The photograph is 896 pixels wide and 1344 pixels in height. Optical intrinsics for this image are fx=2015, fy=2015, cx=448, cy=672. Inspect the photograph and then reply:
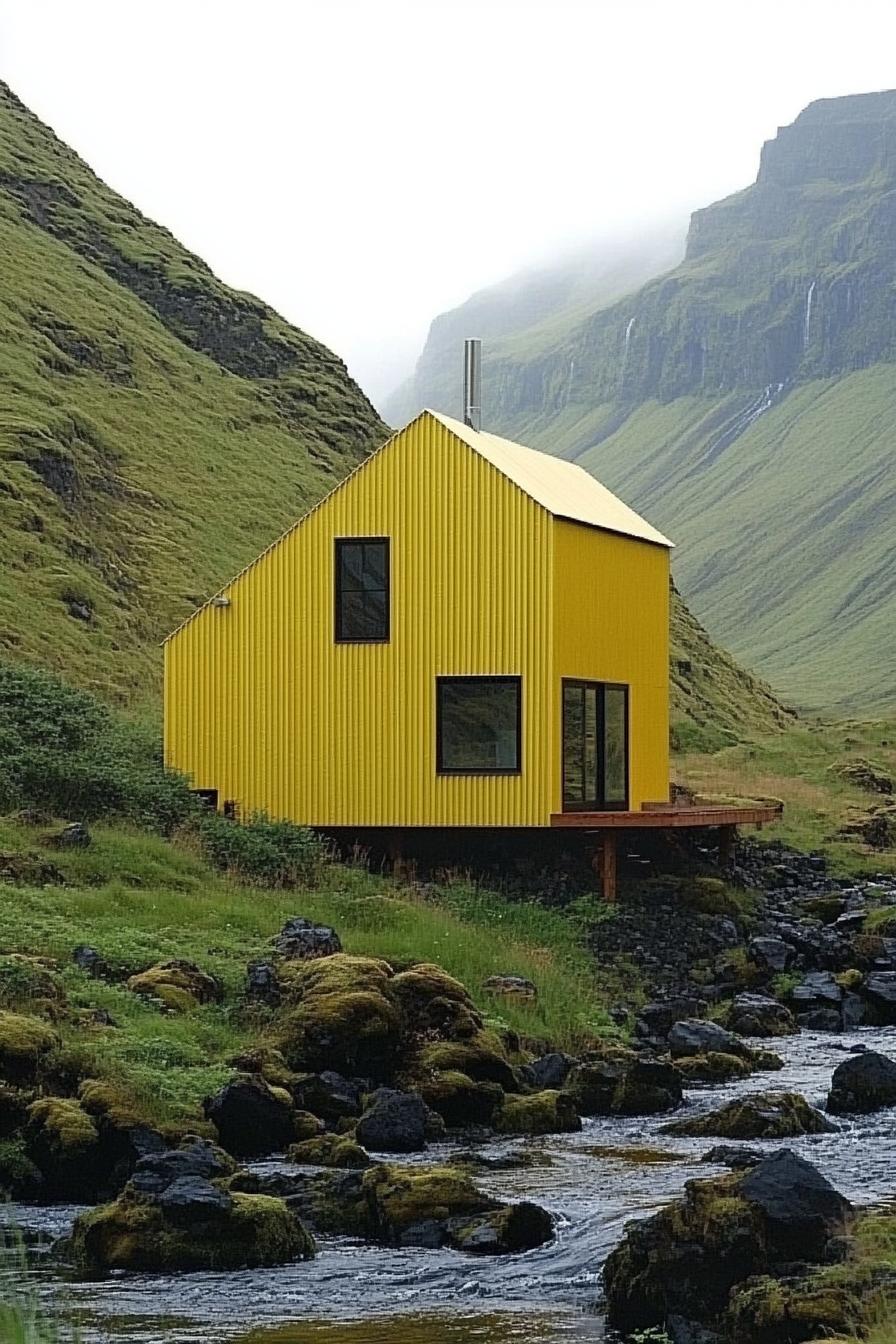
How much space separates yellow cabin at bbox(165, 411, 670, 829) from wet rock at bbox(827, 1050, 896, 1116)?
1207 centimetres

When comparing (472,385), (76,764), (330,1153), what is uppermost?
(472,385)

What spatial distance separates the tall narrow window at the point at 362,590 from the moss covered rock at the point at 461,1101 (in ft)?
46.8

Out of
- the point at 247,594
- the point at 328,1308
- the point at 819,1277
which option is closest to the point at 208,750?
the point at 247,594

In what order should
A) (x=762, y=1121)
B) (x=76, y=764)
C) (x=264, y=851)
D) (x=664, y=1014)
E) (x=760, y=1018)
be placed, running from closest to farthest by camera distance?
(x=762, y=1121) → (x=664, y=1014) → (x=760, y=1018) → (x=264, y=851) → (x=76, y=764)

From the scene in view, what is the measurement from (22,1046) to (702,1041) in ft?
33.9

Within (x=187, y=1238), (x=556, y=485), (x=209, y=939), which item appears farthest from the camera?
(x=556, y=485)

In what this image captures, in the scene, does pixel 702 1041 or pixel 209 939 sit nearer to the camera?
pixel 209 939

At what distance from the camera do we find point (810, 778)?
59906 mm

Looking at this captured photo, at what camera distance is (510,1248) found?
1688 centimetres

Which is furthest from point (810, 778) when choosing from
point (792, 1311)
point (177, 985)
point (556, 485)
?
point (792, 1311)

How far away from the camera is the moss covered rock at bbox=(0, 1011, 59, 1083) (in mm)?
20344

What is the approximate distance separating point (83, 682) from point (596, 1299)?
119ft

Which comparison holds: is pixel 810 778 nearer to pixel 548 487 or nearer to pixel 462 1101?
pixel 548 487

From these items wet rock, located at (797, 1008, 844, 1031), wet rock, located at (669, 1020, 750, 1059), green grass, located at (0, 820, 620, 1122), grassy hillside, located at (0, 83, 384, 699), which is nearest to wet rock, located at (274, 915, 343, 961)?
green grass, located at (0, 820, 620, 1122)
